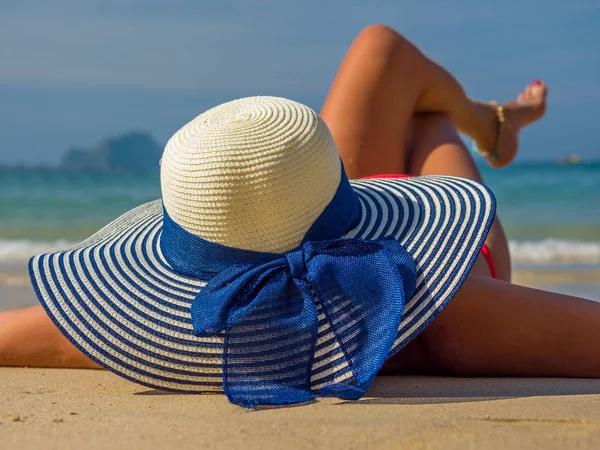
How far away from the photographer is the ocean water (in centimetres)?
681

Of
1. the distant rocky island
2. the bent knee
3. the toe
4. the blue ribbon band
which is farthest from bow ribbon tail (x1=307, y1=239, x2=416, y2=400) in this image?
the distant rocky island

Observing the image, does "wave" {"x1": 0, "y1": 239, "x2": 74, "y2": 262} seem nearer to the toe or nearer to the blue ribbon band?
the toe

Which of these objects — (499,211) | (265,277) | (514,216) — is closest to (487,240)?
(265,277)

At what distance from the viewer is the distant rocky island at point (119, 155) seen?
2805 centimetres

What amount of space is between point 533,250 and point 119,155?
1065 inches

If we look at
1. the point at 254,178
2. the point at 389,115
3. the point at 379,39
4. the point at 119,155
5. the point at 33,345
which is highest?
the point at 379,39

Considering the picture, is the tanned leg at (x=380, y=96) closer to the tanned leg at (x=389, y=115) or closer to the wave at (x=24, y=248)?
the tanned leg at (x=389, y=115)

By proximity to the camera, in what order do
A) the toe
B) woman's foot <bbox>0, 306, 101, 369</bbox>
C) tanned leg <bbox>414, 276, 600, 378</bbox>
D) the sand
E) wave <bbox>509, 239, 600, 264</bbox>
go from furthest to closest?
wave <bbox>509, 239, 600, 264</bbox>, the toe, woman's foot <bbox>0, 306, 101, 369</bbox>, tanned leg <bbox>414, 276, 600, 378</bbox>, the sand

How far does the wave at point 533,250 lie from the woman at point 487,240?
7.55 feet

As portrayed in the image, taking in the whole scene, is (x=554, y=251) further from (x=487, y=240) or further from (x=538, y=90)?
(x=487, y=240)

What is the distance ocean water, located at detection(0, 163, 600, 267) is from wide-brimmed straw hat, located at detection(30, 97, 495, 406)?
167 inches

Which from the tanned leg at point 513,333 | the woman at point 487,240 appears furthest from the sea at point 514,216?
the tanned leg at point 513,333

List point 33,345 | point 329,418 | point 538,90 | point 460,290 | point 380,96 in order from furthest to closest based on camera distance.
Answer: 1. point 538,90
2. point 380,96
3. point 33,345
4. point 460,290
5. point 329,418

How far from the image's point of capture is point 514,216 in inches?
396
